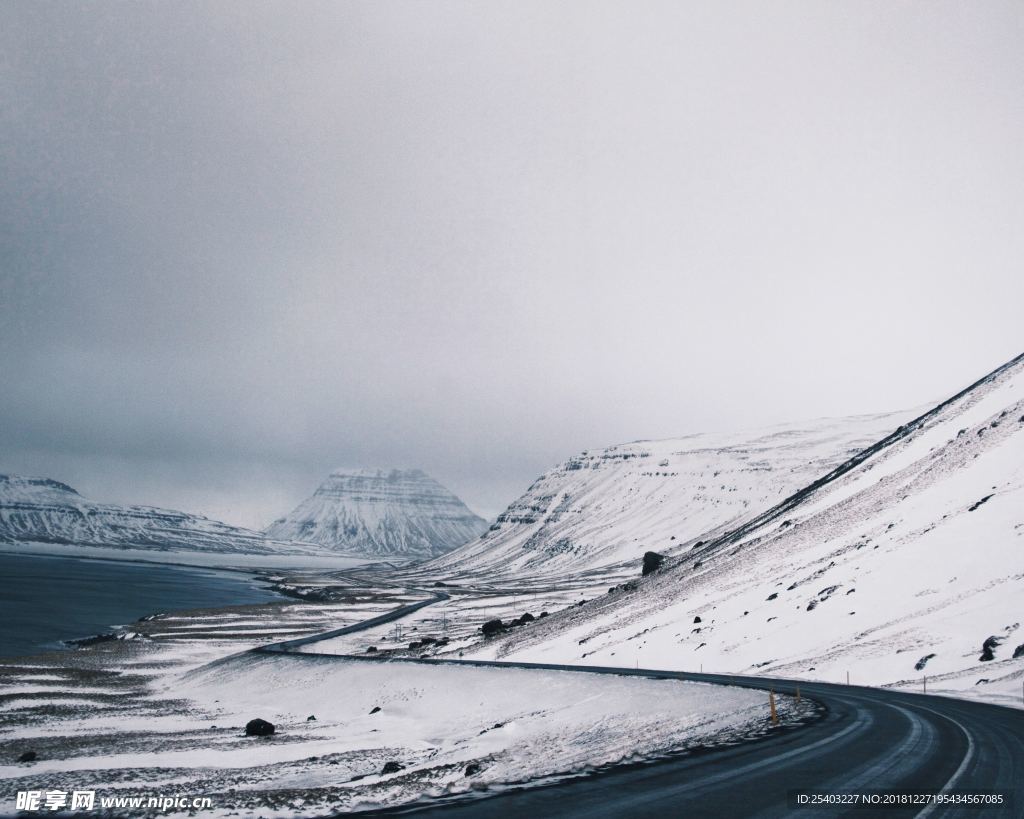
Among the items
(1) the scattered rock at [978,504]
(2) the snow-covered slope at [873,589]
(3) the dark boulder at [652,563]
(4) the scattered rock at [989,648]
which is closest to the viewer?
(4) the scattered rock at [989,648]

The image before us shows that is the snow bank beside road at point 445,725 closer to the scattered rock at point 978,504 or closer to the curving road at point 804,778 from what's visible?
the curving road at point 804,778

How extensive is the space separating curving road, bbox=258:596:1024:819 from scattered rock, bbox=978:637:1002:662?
1581cm

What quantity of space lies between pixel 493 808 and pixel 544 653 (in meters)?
57.8

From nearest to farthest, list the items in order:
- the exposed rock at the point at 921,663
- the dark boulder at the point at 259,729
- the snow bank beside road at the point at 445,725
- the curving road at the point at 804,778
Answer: the curving road at the point at 804,778, the snow bank beside road at the point at 445,725, the exposed rock at the point at 921,663, the dark boulder at the point at 259,729

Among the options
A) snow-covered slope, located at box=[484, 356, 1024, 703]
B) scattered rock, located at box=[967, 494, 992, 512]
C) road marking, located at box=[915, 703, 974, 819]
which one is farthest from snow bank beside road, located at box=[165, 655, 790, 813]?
scattered rock, located at box=[967, 494, 992, 512]

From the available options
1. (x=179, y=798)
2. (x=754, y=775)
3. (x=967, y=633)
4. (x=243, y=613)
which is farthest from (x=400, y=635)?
(x=754, y=775)

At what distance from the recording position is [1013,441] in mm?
75188

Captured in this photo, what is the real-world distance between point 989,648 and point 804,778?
28126 mm

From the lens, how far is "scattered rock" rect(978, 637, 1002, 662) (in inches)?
1396

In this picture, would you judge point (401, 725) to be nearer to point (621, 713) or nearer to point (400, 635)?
point (621, 713)

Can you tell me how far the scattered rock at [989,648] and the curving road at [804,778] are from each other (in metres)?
15.8

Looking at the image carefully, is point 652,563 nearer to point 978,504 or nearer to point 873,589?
point 978,504

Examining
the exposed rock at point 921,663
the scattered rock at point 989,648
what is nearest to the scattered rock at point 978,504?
the exposed rock at point 921,663

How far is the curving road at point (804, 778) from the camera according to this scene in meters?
12.6
